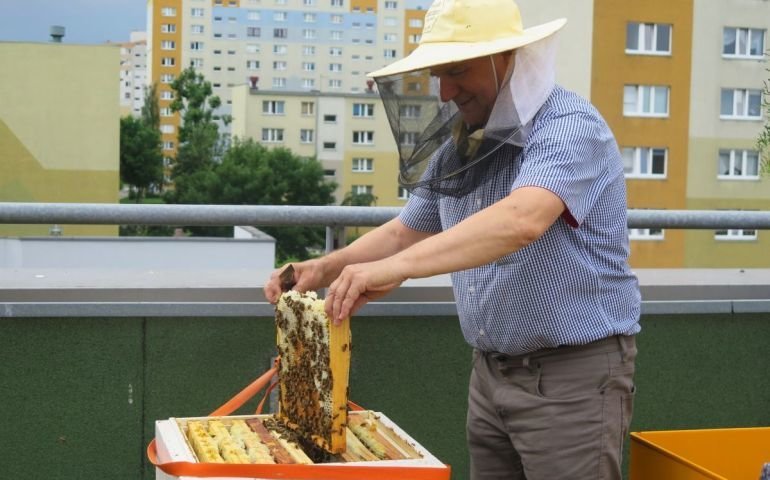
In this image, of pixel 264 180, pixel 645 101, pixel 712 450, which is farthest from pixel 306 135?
pixel 712 450

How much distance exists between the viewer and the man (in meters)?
2.36

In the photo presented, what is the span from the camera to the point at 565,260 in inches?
98.5

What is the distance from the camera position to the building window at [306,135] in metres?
123

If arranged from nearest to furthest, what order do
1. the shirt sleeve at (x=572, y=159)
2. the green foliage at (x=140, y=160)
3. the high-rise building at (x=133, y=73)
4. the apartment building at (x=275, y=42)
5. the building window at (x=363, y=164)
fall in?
1. the shirt sleeve at (x=572, y=159)
2. the green foliage at (x=140, y=160)
3. the building window at (x=363, y=164)
4. the apartment building at (x=275, y=42)
5. the high-rise building at (x=133, y=73)

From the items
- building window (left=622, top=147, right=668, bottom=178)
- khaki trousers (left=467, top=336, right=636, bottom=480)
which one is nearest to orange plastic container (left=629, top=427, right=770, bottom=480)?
khaki trousers (left=467, top=336, right=636, bottom=480)

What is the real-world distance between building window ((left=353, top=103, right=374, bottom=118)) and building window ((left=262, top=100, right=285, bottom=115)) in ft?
29.1

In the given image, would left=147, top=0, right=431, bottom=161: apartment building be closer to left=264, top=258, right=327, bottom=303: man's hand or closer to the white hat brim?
left=264, top=258, right=327, bottom=303: man's hand

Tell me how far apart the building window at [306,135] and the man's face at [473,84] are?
397ft

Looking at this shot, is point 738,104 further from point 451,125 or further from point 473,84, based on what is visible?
point 473,84

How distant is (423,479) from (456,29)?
101cm

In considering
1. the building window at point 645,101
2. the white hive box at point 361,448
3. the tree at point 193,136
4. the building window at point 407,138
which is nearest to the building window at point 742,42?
the building window at point 645,101

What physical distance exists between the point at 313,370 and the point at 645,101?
83.9 metres

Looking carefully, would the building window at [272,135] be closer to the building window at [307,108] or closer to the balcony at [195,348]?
the building window at [307,108]

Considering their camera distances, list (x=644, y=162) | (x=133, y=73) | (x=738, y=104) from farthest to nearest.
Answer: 1. (x=133, y=73)
2. (x=738, y=104)
3. (x=644, y=162)
